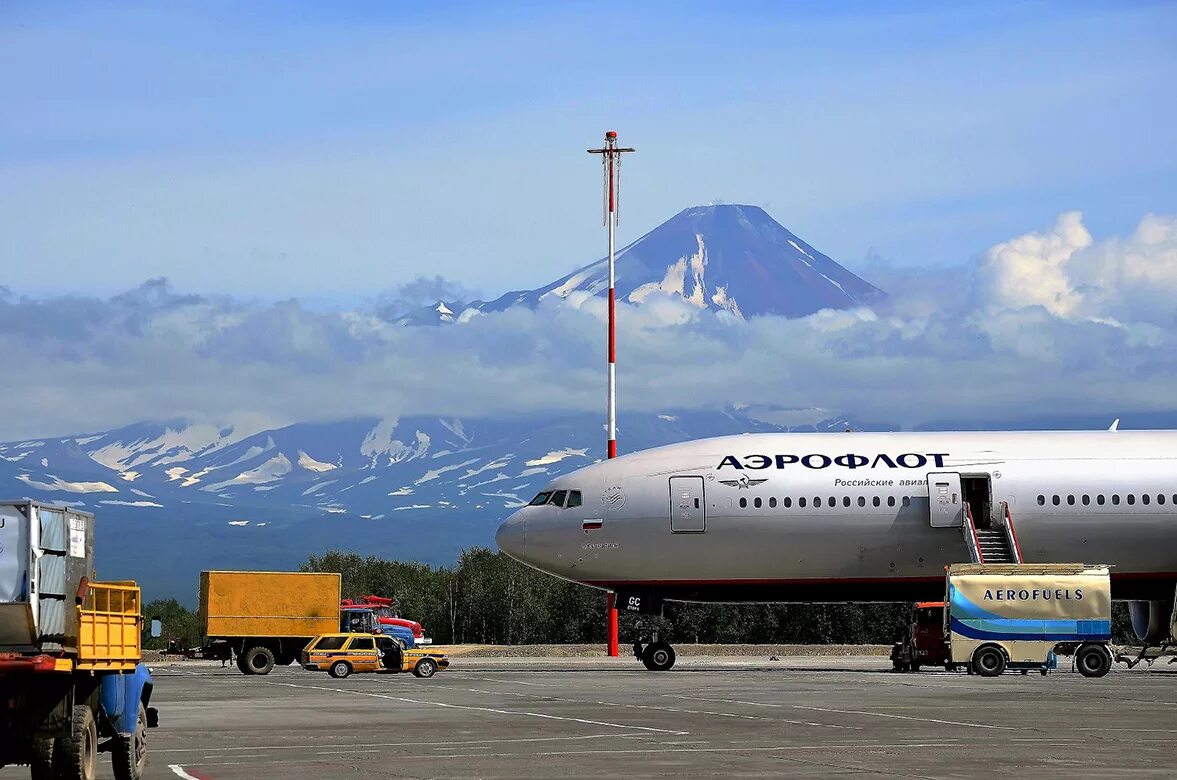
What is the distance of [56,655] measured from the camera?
65.7 ft

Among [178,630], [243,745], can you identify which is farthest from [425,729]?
[178,630]

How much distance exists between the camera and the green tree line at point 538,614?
118m

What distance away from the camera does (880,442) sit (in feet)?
188

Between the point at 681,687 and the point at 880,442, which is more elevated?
the point at 880,442

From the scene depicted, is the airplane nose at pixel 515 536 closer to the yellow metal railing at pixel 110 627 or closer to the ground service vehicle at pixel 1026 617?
the ground service vehicle at pixel 1026 617

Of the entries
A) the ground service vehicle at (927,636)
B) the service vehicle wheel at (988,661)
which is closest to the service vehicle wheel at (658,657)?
the ground service vehicle at (927,636)

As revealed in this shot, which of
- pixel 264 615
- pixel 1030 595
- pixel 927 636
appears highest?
pixel 1030 595

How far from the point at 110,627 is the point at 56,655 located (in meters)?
1.49

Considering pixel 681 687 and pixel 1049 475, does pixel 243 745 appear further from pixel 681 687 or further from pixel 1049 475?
pixel 1049 475

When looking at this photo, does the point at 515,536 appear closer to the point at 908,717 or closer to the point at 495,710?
the point at 495,710

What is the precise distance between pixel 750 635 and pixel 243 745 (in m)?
96.3

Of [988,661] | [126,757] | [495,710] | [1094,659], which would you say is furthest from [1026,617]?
[126,757]

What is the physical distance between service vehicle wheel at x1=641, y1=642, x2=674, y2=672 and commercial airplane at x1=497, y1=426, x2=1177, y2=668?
44mm

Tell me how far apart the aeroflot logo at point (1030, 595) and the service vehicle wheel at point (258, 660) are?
2375cm
